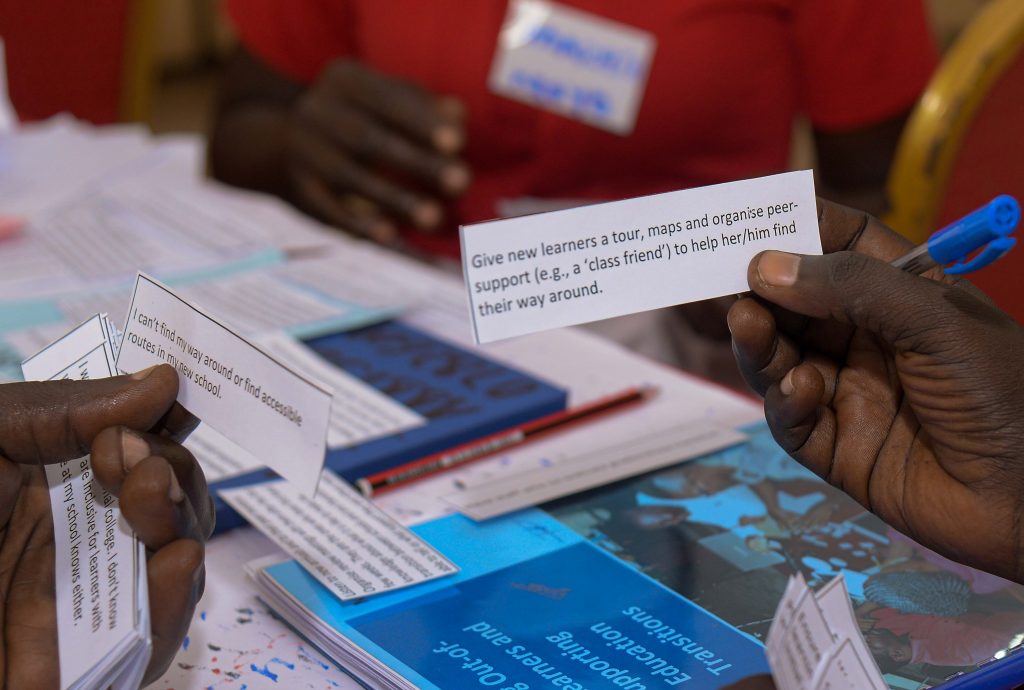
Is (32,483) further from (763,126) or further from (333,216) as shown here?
(763,126)

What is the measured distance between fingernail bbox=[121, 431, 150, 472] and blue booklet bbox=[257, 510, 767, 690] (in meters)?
0.14

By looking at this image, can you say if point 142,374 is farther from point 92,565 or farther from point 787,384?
point 787,384

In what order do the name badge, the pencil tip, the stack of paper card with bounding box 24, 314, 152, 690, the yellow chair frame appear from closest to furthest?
the stack of paper card with bounding box 24, 314, 152, 690 → the pencil tip → the yellow chair frame → the name badge

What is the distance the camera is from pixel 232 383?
464 mm

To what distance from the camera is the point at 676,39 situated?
1192mm

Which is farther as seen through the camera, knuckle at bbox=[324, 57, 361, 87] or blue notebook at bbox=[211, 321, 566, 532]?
knuckle at bbox=[324, 57, 361, 87]

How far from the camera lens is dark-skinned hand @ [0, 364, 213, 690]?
429 millimetres

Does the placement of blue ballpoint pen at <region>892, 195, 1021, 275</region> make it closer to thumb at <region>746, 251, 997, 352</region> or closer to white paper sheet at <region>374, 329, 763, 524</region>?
thumb at <region>746, 251, 997, 352</region>

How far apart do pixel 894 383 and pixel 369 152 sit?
0.81 meters

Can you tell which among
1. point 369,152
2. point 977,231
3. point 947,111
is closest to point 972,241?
point 977,231

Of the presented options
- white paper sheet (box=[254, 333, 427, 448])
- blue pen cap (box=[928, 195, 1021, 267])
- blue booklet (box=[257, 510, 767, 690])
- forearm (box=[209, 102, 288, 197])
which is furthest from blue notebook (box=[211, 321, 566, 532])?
forearm (box=[209, 102, 288, 197])

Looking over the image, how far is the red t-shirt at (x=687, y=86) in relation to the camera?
1.20 m

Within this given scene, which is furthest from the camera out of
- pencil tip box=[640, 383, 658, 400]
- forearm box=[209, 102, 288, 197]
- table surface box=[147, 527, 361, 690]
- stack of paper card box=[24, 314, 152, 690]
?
forearm box=[209, 102, 288, 197]

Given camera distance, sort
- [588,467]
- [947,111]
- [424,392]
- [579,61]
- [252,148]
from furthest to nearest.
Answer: [252,148] < [579,61] < [947,111] < [424,392] < [588,467]
